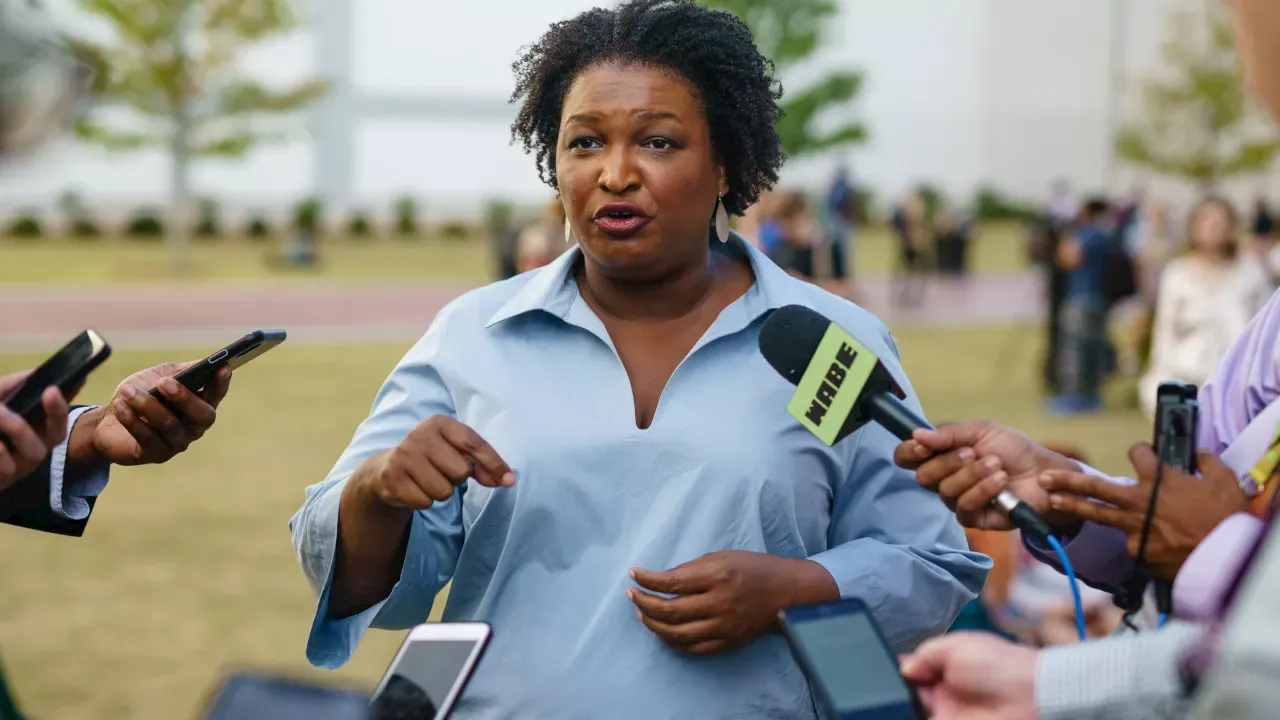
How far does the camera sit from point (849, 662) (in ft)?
4.99

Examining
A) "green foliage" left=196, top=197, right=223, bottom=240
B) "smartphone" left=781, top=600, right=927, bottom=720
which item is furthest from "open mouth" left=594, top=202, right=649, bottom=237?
"green foliage" left=196, top=197, right=223, bottom=240

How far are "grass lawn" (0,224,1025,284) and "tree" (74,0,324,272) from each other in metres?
1.19

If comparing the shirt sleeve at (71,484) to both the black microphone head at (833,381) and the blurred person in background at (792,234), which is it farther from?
the blurred person in background at (792,234)

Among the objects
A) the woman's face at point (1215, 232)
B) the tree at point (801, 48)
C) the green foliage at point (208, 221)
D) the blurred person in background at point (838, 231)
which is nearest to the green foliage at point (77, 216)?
the green foliage at point (208, 221)

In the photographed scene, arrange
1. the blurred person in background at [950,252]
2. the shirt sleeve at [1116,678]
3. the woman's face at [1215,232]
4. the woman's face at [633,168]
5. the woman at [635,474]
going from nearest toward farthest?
the shirt sleeve at [1116,678] < the woman at [635,474] < the woman's face at [633,168] < the woman's face at [1215,232] < the blurred person in background at [950,252]

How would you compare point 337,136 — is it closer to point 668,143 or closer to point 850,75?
point 850,75

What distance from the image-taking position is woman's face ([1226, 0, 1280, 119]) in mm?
1482

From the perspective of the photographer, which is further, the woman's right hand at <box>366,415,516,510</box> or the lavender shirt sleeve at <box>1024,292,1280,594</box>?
the lavender shirt sleeve at <box>1024,292,1280,594</box>

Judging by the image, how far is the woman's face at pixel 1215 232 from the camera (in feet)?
30.2

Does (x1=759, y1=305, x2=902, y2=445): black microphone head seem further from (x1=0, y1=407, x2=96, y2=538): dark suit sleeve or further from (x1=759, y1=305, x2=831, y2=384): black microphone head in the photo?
(x1=0, y1=407, x2=96, y2=538): dark suit sleeve

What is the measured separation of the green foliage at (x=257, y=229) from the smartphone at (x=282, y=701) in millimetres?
34915

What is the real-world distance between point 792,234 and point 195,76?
21.6 m

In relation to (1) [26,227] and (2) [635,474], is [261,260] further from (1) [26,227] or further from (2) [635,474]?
(2) [635,474]

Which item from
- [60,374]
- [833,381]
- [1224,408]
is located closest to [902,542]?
[833,381]
